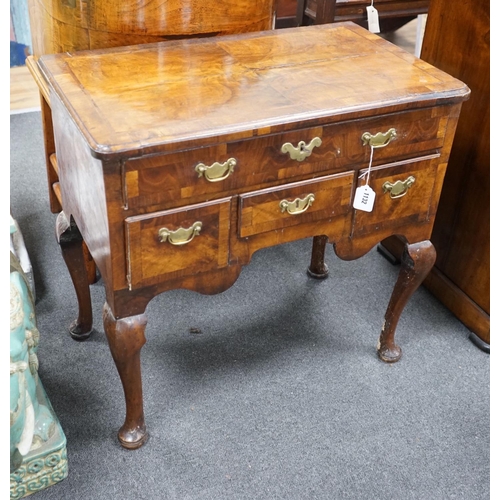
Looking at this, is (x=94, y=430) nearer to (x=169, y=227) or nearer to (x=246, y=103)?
(x=169, y=227)

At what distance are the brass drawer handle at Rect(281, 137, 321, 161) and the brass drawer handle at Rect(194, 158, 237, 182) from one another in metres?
0.12

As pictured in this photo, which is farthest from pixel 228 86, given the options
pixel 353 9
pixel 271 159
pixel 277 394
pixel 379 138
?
pixel 353 9

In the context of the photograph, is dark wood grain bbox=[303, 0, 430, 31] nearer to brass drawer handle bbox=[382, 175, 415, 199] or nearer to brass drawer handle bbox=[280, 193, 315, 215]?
brass drawer handle bbox=[382, 175, 415, 199]

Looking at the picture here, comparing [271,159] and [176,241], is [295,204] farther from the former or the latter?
[176,241]

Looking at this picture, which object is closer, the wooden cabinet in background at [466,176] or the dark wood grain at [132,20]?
the dark wood grain at [132,20]

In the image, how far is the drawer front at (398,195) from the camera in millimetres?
1540

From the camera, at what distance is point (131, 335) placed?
4.66 feet

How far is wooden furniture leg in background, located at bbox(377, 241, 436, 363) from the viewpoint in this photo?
5.60 ft

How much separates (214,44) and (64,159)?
458 mm

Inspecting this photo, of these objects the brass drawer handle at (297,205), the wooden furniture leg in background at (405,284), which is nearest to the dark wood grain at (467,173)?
the wooden furniture leg in background at (405,284)

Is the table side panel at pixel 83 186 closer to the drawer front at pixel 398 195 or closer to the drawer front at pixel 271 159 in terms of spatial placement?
the drawer front at pixel 271 159

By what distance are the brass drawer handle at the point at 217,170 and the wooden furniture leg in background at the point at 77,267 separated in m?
0.50

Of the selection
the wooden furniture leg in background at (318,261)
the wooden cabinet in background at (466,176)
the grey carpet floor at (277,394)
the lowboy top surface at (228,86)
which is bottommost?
the grey carpet floor at (277,394)

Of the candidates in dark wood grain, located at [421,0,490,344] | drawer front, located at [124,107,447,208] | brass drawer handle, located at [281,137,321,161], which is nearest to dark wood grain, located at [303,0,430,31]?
dark wood grain, located at [421,0,490,344]
